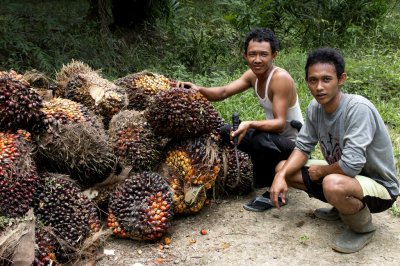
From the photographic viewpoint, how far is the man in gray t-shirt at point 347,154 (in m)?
2.80

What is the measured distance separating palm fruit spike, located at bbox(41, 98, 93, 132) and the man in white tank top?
1013 millimetres

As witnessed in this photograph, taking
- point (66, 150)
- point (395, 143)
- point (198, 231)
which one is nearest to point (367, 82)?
point (395, 143)

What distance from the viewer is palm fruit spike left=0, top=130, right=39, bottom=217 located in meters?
2.71

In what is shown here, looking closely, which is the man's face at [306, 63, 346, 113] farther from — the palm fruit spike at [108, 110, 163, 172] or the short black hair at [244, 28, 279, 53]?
the palm fruit spike at [108, 110, 163, 172]

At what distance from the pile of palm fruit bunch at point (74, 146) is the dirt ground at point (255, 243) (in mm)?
493

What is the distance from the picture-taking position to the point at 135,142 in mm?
3398

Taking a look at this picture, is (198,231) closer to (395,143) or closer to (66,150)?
(66,150)

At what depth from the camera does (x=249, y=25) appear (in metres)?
Answer: 7.47

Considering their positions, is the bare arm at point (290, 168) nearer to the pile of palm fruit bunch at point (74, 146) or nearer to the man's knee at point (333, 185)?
the man's knee at point (333, 185)

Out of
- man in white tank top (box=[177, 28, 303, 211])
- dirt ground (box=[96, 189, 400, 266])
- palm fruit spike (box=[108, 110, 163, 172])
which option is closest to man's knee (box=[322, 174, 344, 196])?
dirt ground (box=[96, 189, 400, 266])

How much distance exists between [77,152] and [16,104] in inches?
18.8

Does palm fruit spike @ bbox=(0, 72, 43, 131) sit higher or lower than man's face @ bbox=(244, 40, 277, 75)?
lower

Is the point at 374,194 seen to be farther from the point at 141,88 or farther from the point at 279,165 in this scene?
the point at 141,88

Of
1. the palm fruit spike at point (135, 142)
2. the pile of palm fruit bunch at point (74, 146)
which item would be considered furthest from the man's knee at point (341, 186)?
the pile of palm fruit bunch at point (74, 146)
